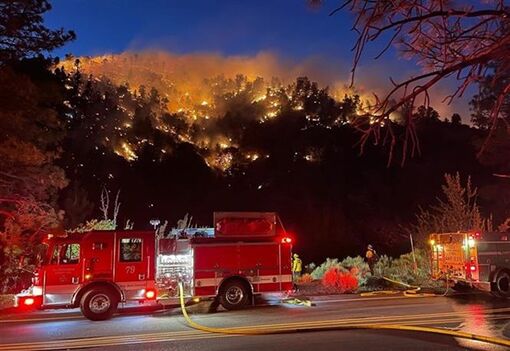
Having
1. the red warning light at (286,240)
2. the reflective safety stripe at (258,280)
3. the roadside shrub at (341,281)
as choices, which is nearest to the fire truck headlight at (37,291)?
the reflective safety stripe at (258,280)

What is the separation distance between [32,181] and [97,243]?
18.3 ft

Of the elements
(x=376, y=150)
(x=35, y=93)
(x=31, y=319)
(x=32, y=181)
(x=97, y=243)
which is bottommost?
(x=31, y=319)

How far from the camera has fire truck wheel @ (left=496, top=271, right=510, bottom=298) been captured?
16.0 meters

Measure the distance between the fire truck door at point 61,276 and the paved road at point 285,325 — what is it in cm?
57

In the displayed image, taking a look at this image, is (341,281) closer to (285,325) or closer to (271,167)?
(285,325)

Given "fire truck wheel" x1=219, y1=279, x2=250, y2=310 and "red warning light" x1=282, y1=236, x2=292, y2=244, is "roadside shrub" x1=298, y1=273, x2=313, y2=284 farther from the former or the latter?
"fire truck wheel" x1=219, y1=279, x2=250, y2=310

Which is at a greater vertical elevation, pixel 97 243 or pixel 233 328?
pixel 97 243

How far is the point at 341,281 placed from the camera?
17781 millimetres

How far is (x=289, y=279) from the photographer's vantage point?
593 inches

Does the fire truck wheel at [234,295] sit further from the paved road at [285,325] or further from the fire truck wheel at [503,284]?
the fire truck wheel at [503,284]

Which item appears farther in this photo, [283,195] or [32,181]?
[283,195]

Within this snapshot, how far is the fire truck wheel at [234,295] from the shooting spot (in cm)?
1423

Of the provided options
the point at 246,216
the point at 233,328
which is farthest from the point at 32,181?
the point at 233,328

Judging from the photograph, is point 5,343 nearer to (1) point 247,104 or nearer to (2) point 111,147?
(2) point 111,147
